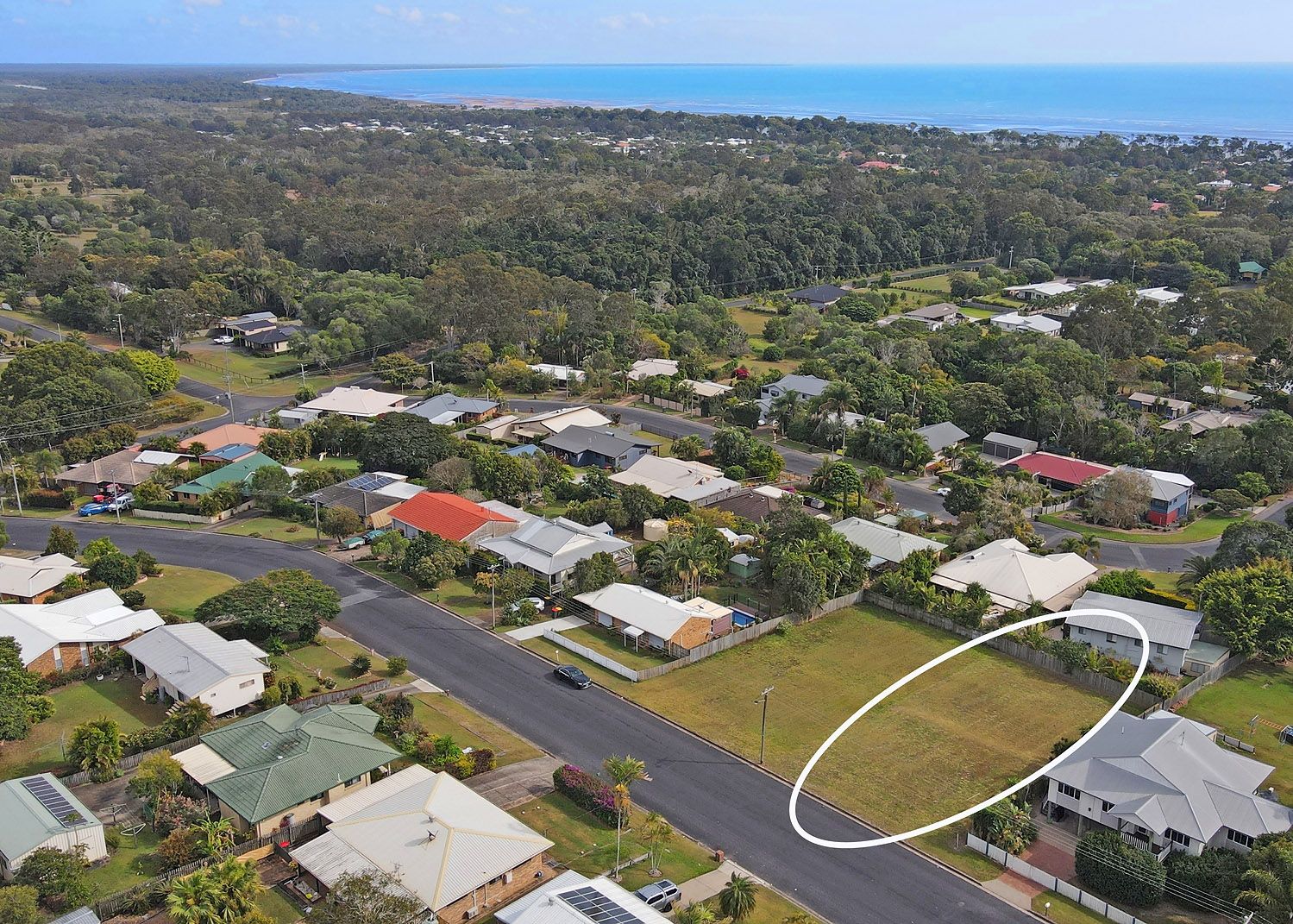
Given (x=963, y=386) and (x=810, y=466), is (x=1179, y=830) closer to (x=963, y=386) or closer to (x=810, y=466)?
(x=810, y=466)

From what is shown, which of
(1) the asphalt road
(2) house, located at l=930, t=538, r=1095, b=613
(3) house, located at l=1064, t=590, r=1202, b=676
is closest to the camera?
(1) the asphalt road

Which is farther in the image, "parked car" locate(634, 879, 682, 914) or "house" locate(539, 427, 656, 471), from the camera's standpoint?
"house" locate(539, 427, 656, 471)

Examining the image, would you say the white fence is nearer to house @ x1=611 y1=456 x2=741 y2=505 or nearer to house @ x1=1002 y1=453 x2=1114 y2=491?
house @ x1=611 y1=456 x2=741 y2=505

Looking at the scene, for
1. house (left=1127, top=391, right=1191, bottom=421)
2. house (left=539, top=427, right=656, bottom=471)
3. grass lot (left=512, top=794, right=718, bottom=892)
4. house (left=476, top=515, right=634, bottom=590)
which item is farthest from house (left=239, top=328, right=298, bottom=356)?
grass lot (left=512, top=794, right=718, bottom=892)

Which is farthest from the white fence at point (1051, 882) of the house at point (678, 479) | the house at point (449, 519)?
the house at point (678, 479)

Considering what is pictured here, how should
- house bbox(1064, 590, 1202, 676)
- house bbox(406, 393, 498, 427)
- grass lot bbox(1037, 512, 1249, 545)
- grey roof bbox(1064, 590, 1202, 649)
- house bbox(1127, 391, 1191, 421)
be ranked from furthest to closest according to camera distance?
house bbox(1127, 391, 1191, 421)
house bbox(406, 393, 498, 427)
grass lot bbox(1037, 512, 1249, 545)
grey roof bbox(1064, 590, 1202, 649)
house bbox(1064, 590, 1202, 676)

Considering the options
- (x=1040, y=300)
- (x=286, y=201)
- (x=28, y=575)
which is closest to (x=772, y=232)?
(x=1040, y=300)

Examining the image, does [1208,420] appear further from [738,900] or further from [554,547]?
[738,900]
